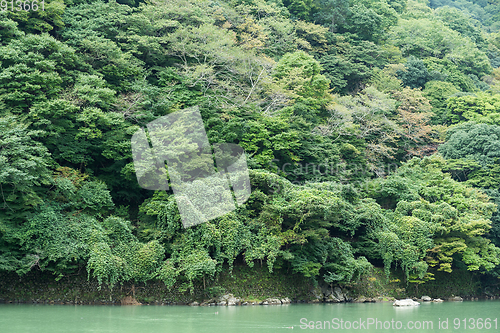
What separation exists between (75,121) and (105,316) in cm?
860

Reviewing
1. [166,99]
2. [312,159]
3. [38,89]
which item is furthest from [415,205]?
[38,89]

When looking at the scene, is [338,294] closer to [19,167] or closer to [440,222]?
[440,222]

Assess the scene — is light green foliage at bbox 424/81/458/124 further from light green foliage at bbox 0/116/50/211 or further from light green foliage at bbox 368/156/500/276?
light green foliage at bbox 0/116/50/211

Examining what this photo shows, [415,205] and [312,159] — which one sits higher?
[312,159]

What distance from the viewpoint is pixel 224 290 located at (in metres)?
18.1

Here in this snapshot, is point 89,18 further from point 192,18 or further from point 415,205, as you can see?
point 415,205

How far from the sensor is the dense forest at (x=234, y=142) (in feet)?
56.5

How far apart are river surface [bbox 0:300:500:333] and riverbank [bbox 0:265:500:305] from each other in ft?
3.48

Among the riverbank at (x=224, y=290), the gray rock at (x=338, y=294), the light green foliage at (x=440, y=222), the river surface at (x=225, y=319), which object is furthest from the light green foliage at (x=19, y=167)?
the light green foliage at (x=440, y=222)

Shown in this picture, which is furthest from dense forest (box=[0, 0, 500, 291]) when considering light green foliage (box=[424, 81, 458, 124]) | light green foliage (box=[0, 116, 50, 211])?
light green foliage (box=[424, 81, 458, 124])

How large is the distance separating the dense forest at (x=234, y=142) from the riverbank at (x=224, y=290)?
0.43m

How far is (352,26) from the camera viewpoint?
122 ft

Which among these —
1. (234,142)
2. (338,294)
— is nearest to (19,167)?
(234,142)

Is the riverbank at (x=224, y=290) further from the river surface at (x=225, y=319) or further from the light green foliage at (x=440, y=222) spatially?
the light green foliage at (x=440, y=222)
